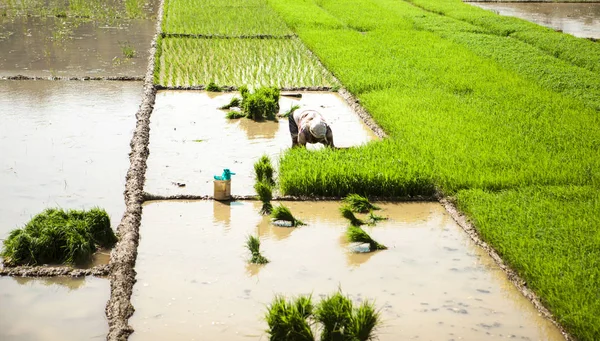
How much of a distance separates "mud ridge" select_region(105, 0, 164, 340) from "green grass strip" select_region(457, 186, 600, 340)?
265cm

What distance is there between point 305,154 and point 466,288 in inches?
101

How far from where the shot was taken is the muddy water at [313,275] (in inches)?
189

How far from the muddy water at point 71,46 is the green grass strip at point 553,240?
662 cm

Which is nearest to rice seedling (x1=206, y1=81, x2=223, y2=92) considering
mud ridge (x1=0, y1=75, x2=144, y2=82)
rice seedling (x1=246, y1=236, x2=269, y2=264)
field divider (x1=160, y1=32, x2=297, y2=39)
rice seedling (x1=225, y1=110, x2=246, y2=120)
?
rice seedling (x1=225, y1=110, x2=246, y2=120)

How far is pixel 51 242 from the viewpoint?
554 cm

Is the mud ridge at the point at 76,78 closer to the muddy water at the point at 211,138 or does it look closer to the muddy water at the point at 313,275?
the muddy water at the point at 211,138

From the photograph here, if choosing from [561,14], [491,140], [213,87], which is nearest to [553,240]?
[491,140]

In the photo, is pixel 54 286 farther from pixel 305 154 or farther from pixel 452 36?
pixel 452 36

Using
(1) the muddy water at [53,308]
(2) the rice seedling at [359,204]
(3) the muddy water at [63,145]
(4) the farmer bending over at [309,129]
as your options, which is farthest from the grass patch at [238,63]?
(1) the muddy water at [53,308]

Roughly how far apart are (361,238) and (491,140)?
284 centimetres

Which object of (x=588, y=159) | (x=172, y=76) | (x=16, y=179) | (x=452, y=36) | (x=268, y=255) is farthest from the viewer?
(x=452, y=36)

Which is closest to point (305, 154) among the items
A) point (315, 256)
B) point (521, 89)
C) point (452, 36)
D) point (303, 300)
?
point (315, 256)

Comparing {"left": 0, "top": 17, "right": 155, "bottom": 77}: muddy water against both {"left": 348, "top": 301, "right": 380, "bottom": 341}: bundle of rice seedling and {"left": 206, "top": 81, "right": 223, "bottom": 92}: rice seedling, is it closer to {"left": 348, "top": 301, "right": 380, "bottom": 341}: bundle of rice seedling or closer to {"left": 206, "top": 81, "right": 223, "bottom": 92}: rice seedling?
{"left": 206, "top": 81, "right": 223, "bottom": 92}: rice seedling

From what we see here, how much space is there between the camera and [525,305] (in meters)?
5.12
